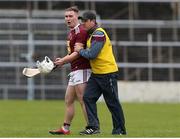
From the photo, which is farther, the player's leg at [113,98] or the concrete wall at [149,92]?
the concrete wall at [149,92]

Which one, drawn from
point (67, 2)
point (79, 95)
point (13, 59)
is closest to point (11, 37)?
point (13, 59)

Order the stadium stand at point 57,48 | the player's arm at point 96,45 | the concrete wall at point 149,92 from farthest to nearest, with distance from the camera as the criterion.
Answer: the stadium stand at point 57,48 < the concrete wall at point 149,92 < the player's arm at point 96,45

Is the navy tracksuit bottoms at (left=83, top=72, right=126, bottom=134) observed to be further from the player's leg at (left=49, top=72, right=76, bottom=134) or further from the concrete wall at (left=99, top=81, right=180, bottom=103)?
the concrete wall at (left=99, top=81, right=180, bottom=103)

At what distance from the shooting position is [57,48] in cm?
2980

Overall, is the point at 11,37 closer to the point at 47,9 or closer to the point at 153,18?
the point at 47,9

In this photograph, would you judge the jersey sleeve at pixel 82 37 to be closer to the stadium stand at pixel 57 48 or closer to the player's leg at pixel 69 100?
the player's leg at pixel 69 100

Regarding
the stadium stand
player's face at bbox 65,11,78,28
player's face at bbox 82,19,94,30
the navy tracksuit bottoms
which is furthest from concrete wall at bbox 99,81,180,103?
player's face at bbox 82,19,94,30

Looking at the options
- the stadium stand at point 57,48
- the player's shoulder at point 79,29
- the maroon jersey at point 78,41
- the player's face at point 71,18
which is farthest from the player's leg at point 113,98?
the stadium stand at point 57,48

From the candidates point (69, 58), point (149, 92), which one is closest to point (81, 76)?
point (69, 58)

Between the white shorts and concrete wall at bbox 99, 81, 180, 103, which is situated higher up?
the white shorts

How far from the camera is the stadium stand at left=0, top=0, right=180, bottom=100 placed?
29156mm

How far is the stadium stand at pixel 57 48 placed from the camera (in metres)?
29.2

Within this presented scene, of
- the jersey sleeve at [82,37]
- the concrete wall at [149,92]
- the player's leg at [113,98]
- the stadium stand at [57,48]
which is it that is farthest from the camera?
the stadium stand at [57,48]

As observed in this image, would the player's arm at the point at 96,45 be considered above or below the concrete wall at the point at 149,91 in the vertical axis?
above
